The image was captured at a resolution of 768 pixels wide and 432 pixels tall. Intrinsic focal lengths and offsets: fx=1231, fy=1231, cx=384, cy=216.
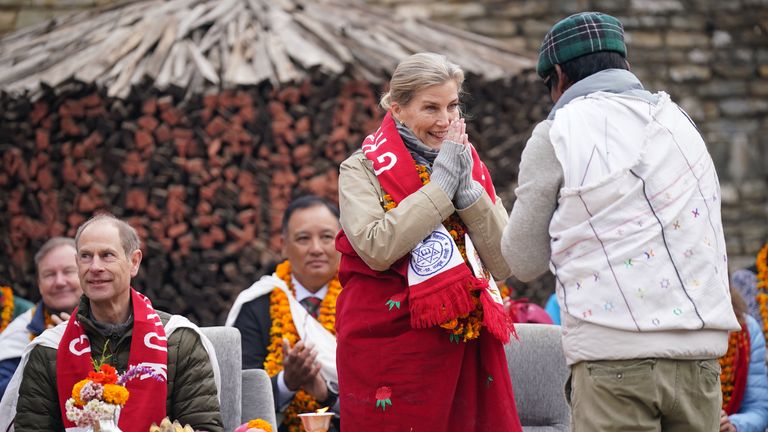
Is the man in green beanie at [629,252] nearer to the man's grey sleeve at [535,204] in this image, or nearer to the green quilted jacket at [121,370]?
the man's grey sleeve at [535,204]

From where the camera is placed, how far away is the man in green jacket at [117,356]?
414 cm

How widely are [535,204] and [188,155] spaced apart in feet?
16.5

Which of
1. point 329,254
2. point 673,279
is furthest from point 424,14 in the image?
point 673,279

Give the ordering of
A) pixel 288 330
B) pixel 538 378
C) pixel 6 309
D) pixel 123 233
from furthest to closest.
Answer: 1. pixel 6 309
2. pixel 288 330
3. pixel 538 378
4. pixel 123 233

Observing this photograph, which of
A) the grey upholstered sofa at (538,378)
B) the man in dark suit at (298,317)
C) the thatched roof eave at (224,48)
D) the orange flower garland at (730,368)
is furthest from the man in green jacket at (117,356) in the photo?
the thatched roof eave at (224,48)

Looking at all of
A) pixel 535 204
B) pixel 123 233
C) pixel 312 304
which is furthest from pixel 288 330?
pixel 535 204

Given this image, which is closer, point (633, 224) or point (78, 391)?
point (633, 224)

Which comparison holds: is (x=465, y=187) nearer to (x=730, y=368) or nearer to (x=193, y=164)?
(x=730, y=368)

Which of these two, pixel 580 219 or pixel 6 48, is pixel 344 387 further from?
pixel 6 48

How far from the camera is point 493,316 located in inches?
148

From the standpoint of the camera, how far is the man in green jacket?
4.14 metres

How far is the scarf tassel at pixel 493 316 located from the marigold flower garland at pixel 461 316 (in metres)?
0.03

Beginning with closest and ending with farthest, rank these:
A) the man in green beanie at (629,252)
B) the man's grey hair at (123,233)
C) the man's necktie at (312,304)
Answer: the man in green beanie at (629,252) → the man's grey hair at (123,233) → the man's necktie at (312,304)

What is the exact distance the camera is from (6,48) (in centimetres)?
968
